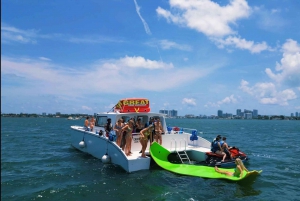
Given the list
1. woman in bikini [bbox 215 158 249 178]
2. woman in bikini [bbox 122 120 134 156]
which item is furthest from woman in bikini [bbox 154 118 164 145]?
woman in bikini [bbox 215 158 249 178]

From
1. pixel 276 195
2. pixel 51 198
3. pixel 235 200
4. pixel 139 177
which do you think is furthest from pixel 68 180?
pixel 276 195

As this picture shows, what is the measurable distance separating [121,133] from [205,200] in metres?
5.33

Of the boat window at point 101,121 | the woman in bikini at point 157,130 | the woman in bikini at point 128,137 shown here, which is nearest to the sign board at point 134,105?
the boat window at point 101,121

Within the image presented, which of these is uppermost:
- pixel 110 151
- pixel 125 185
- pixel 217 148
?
pixel 217 148

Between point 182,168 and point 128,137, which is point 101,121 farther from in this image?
point 182,168

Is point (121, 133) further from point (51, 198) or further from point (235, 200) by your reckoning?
point (235, 200)

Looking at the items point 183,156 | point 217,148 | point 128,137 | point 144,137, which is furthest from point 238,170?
point 128,137

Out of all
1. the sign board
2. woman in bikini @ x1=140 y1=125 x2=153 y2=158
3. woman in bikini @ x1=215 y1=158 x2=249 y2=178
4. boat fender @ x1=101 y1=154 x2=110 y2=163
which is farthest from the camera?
the sign board

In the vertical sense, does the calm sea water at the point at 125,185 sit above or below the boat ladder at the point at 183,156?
below

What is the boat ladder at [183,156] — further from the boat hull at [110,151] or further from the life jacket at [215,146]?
the boat hull at [110,151]

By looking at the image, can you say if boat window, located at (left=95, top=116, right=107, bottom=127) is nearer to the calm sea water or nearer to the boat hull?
the boat hull

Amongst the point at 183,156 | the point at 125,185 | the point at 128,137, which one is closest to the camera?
the point at 125,185

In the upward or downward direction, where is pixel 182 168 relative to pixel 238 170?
downward

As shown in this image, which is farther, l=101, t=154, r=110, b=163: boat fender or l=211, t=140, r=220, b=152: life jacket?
l=211, t=140, r=220, b=152: life jacket
